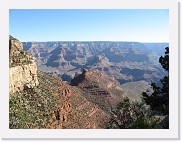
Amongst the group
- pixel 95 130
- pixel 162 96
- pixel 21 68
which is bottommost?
pixel 95 130

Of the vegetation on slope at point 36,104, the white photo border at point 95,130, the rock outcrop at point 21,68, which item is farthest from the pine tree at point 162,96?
the rock outcrop at point 21,68

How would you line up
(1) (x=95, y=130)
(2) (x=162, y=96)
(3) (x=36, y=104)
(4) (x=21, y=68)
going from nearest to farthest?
(1) (x=95, y=130), (2) (x=162, y=96), (4) (x=21, y=68), (3) (x=36, y=104)

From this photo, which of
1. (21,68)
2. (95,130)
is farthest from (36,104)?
(95,130)

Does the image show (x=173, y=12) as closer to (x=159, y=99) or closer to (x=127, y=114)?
(x=159, y=99)

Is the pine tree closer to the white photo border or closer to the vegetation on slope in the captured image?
the white photo border

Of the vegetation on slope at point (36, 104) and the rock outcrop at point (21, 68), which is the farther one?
the rock outcrop at point (21, 68)

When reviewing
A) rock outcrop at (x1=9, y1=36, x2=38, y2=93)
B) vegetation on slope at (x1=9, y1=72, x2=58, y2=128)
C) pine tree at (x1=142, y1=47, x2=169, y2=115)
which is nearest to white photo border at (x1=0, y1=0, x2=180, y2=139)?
pine tree at (x1=142, y1=47, x2=169, y2=115)

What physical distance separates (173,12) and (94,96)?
233ft

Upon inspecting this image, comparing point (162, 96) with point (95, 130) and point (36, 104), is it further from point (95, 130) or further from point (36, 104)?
point (36, 104)

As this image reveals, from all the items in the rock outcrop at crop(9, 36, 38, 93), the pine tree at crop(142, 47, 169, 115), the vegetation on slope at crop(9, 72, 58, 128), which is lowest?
Answer: the vegetation on slope at crop(9, 72, 58, 128)

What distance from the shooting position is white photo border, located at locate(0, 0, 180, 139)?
1140 cm

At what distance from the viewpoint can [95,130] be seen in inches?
454

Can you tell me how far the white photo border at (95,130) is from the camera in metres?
11.4

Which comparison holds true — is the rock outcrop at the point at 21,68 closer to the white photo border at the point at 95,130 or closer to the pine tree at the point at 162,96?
the pine tree at the point at 162,96
